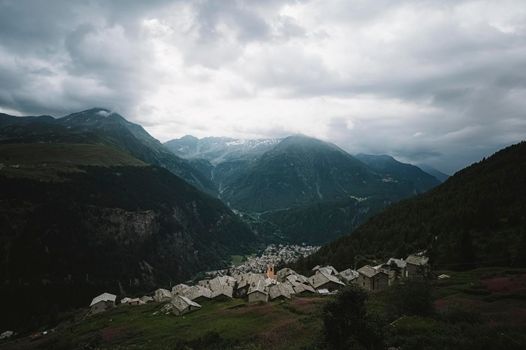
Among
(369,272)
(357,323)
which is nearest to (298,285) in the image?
(369,272)

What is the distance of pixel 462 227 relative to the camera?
12162cm

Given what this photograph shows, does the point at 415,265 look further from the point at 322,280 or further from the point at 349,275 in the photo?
the point at 322,280

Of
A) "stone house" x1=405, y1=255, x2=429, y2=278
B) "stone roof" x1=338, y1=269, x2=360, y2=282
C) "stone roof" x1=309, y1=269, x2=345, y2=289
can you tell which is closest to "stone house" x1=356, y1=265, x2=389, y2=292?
"stone house" x1=405, y1=255, x2=429, y2=278

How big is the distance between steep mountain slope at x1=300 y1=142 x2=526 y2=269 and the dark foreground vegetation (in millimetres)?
14793

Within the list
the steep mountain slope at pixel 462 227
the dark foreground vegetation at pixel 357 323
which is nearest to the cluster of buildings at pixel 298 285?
the dark foreground vegetation at pixel 357 323

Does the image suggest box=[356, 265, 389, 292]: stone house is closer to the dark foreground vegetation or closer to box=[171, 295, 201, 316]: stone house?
the dark foreground vegetation

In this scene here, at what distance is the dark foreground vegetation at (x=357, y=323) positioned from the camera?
33.2 meters

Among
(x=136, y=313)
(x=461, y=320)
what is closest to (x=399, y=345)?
(x=461, y=320)

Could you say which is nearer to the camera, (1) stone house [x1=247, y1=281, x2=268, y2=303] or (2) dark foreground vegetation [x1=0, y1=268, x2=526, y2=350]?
(2) dark foreground vegetation [x1=0, y1=268, x2=526, y2=350]

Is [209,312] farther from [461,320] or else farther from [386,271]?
[461,320]

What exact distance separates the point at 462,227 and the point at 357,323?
103028 mm

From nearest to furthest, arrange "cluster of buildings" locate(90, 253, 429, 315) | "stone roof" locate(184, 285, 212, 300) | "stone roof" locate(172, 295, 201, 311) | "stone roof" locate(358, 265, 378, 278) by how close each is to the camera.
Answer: "stone roof" locate(172, 295, 201, 311) < "cluster of buildings" locate(90, 253, 429, 315) < "stone roof" locate(358, 265, 378, 278) < "stone roof" locate(184, 285, 212, 300)

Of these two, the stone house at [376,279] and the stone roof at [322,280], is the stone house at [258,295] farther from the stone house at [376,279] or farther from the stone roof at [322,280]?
the stone house at [376,279]

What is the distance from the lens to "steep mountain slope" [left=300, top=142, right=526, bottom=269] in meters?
94.4
